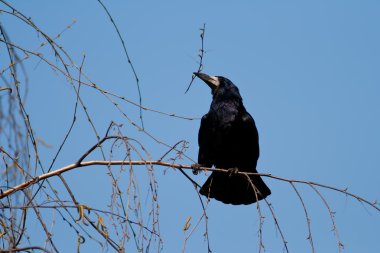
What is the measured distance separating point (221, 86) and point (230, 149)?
99cm

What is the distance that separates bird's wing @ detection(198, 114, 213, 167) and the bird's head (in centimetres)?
43

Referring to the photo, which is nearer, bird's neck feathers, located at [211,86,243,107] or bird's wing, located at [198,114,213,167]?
bird's wing, located at [198,114,213,167]

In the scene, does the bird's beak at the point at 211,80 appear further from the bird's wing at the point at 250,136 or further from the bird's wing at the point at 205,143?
the bird's wing at the point at 250,136

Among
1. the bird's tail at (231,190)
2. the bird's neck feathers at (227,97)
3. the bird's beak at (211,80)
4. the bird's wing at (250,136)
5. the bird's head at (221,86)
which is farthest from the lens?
the bird's beak at (211,80)

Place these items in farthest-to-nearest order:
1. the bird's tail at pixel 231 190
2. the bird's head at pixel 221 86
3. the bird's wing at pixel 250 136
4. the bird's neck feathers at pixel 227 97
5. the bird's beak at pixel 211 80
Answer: the bird's beak at pixel 211 80
the bird's head at pixel 221 86
the bird's neck feathers at pixel 227 97
the bird's wing at pixel 250 136
the bird's tail at pixel 231 190

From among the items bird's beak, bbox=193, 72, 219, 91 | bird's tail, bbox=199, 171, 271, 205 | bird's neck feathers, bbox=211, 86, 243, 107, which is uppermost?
bird's beak, bbox=193, 72, 219, 91

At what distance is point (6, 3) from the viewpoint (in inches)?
93.8

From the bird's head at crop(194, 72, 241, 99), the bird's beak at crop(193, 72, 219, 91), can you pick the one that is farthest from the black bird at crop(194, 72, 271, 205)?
the bird's beak at crop(193, 72, 219, 91)

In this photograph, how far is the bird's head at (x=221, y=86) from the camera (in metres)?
6.15

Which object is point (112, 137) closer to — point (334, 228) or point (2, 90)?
point (2, 90)

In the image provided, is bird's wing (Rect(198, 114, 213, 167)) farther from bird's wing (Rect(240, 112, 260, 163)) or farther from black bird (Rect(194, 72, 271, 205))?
bird's wing (Rect(240, 112, 260, 163))

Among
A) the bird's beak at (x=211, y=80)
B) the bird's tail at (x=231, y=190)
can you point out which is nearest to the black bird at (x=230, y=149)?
the bird's tail at (x=231, y=190)

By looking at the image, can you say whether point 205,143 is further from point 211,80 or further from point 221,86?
point 211,80

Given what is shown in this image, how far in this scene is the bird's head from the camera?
6.15 m
